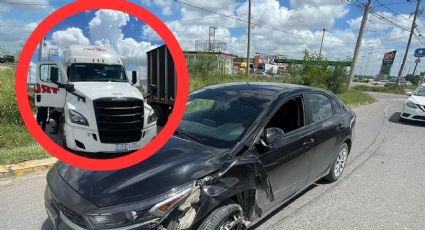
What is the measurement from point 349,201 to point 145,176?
306 cm

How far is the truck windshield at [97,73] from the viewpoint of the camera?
137 cm

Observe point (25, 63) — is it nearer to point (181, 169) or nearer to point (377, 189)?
point (181, 169)

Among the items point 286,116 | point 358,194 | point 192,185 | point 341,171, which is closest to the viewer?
point 192,185

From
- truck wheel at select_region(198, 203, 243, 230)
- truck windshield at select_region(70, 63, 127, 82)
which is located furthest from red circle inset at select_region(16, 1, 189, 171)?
truck wheel at select_region(198, 203, 243, 230)

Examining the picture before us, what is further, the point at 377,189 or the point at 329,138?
the point at 377,189

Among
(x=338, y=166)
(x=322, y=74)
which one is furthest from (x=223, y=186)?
(x=322, y=74)

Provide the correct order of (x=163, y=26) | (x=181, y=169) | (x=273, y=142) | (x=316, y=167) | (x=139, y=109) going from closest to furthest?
(x=139, y=109)
(x=163, y=26)
(x=181, y=169)
(x=273, y=142)
(x=316, y=167)

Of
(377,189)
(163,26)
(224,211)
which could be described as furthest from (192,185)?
(377,189)

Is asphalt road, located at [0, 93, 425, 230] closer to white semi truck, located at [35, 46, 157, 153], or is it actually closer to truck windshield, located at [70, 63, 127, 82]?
white semi truck, located at [35, 46, 157, 153]

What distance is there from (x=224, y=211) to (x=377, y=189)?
10.6 feet

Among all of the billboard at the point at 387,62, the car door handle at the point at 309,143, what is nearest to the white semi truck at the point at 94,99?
the car door handle at the point at 309,143

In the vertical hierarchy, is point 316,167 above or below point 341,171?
above

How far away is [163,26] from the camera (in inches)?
63.4

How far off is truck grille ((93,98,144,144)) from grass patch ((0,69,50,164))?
390 centimetres
